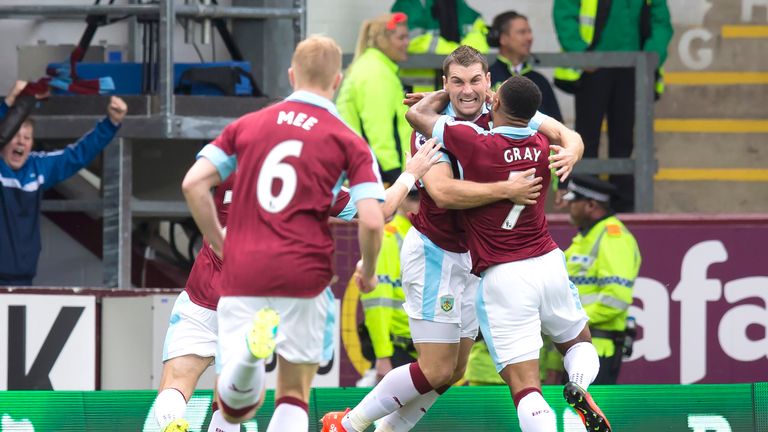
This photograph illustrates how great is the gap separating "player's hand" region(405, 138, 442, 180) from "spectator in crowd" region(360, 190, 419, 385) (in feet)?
10.4

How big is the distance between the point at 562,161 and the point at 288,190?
186 centimetres

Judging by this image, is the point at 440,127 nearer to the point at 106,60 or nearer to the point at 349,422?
the point at 349,422

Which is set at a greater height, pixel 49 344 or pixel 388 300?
pixel 388 300

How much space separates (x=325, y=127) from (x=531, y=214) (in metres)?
1.67

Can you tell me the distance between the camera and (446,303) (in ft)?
28.4

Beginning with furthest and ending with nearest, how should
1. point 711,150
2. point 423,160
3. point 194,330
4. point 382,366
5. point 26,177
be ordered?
1. point 711,150
2. point 26,177
3. point 382,366
4. point 194,330
5. point 423,160

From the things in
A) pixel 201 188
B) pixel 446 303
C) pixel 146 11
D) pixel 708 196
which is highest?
pixel 146 11

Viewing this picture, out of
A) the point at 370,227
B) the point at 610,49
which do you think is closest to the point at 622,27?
the point at 610,49

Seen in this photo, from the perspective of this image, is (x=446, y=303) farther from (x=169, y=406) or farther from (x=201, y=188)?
(x=201, y=188)

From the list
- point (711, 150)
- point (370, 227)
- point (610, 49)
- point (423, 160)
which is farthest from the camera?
point (711, 150)

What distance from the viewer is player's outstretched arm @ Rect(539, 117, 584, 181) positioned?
27.4 ft

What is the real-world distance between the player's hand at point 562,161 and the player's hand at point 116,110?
4.35 m

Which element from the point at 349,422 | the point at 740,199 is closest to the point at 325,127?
the point at 349,422

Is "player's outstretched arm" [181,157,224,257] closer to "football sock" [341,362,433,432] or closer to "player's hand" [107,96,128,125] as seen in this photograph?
"football sock" [341,362,433,432]
